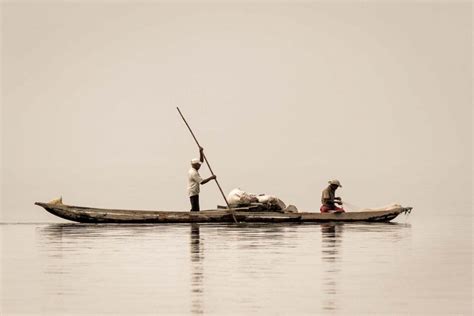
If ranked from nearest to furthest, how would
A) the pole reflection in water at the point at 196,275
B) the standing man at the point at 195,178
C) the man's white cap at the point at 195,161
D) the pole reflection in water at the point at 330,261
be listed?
1. the pole reflection in water at the point at 196,275
2. the pole reflection in water at the point at 330,261
3. the standing man at the point at 195,178
4. the man's white cap at the point at 195,161

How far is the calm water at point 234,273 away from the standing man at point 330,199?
1919 mm

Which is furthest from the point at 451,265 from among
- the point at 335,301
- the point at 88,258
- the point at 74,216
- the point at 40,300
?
the point at 74,216

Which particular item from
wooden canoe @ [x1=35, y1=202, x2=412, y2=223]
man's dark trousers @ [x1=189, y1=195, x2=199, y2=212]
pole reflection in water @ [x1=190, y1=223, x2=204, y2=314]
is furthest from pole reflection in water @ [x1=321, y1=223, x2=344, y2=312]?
man's dark trousers @ [x1=189, y1=195, x2=199, y2=212]

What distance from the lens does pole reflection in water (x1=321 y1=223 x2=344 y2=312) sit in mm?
13258

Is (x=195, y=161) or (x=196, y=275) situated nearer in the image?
(x=196, y=275)

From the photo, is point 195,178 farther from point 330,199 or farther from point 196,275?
point 196,275

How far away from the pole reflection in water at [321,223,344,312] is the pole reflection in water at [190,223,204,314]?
1.58 meters

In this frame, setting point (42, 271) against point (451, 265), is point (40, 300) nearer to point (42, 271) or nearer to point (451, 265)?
point (42, 271)

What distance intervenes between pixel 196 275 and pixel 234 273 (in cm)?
63

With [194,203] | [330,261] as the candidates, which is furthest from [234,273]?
[194,203]

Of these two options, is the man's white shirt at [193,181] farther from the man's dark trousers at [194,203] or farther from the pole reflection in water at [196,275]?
the pole reflection in water at [196,275]

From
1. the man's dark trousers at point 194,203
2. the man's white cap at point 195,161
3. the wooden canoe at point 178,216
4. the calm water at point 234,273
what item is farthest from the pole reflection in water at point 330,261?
the man's white cap at point 195,161

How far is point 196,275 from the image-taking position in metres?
15.5

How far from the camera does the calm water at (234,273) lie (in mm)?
12898
